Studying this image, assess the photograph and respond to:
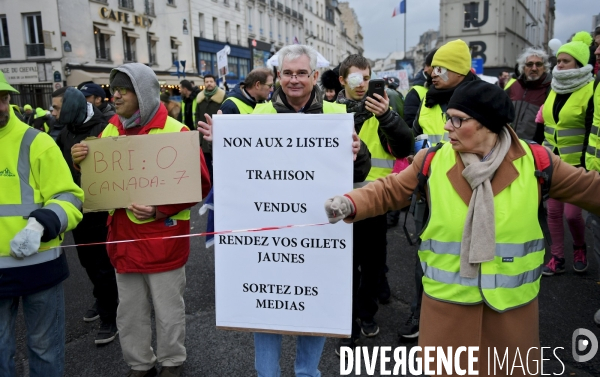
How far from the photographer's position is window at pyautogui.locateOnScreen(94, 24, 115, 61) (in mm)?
24828

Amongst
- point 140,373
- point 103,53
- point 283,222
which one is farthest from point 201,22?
point 283,222

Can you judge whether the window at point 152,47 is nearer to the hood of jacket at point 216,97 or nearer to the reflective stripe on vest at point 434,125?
the hood of jacket at point 216,97

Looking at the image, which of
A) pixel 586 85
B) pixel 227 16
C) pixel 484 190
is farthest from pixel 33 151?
pixel 227 16

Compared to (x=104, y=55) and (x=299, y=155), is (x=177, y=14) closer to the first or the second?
(x=104, y=55)

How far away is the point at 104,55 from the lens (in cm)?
2561

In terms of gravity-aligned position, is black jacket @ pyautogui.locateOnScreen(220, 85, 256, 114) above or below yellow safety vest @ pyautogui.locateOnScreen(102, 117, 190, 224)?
above

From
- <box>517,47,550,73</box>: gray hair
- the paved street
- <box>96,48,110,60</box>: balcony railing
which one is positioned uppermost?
<box>96,48,110,60</box>: balcony railing

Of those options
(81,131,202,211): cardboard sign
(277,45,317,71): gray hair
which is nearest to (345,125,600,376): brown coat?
(277,45,317,71): gray hair

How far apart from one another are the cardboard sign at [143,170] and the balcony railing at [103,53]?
25.0 meters

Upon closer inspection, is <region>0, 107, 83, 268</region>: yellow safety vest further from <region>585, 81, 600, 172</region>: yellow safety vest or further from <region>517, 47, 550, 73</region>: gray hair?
<region>517, 47, 550, 73</region>: gray hair

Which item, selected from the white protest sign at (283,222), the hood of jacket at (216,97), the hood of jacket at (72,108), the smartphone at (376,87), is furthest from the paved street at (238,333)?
the hood of jacket at (216,97)

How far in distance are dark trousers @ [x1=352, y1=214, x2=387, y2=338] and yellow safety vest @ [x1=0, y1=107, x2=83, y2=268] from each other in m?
1.94

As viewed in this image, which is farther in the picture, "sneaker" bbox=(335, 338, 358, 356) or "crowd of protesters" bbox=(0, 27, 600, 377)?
"sneaker" bbox=(335, 338, 358, 356)

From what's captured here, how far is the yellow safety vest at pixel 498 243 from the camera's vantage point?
80.3 inches
